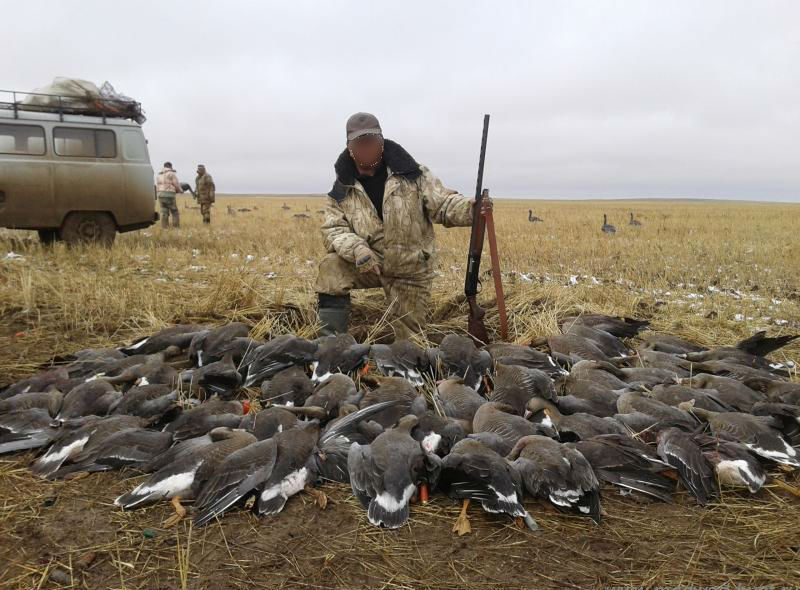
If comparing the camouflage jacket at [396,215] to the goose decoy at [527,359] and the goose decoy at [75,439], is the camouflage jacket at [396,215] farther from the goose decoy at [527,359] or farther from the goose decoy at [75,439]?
the goose decoy at [75,439]

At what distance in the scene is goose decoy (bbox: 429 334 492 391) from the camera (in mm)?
4410

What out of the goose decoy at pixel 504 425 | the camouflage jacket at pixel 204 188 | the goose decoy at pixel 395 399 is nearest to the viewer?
the goose decoy at pixel 504 425

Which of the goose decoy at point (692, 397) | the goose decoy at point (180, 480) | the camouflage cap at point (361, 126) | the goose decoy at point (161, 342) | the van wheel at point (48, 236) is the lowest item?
the goose decoy at point (180, 480)

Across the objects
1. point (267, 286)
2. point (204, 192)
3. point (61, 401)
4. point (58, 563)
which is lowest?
point (58, 563)

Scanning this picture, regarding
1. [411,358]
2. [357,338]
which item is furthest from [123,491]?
[357,338]

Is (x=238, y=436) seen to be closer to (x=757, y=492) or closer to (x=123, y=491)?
(x=123, y=491)

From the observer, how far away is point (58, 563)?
8.27ft

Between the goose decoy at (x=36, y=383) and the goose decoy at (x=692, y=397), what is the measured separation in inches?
179

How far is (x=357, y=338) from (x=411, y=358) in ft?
4.17

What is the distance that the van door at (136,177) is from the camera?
11.7m

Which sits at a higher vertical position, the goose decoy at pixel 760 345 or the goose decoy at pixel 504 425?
the goose decoy at pixel 760 345

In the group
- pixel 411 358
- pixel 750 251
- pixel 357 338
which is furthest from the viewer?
pixel 750 251

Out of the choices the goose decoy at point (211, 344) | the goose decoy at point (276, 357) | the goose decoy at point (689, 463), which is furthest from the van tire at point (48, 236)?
the goose decoy at point (689, 463)

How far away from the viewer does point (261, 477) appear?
3023 millimetres
